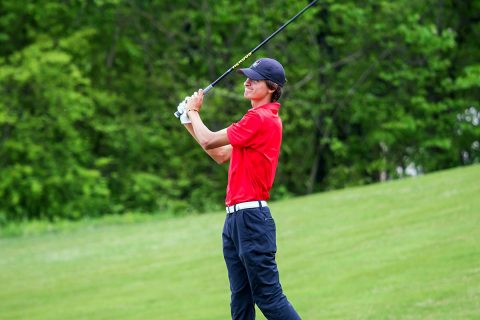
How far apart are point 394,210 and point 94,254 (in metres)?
4.34

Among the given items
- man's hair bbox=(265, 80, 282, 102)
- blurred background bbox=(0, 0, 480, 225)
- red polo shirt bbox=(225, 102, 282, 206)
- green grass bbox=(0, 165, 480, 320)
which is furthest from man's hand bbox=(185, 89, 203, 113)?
blurred background bbox=(0, 0, 480, 225)

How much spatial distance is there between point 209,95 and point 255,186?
1937 cm

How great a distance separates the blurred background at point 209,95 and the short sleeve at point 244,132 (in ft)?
57.8

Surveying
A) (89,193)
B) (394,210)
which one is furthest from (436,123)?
(394,210)

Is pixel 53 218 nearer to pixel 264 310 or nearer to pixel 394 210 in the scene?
pixel 394 210

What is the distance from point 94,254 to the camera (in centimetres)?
1494

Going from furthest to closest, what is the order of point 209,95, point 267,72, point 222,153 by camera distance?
point 209,95
point 222,153
point 267,72

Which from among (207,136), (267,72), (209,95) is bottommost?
(207,136)

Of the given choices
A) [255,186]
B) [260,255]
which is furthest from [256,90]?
[260,255]

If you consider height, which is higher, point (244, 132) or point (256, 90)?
point (256, 90)

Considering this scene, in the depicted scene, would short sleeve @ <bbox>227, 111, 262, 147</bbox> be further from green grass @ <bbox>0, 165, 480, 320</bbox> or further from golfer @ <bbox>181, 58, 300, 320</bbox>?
green grass @ <bbox>0, 165, 480, 320</bbox>

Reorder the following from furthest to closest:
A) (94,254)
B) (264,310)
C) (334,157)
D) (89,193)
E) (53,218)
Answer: (334,157) < (89,193) < (53,218) < (94,254) < (264,310)

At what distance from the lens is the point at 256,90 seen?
6301 mm

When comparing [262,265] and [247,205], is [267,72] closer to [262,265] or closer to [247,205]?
[247,205]
